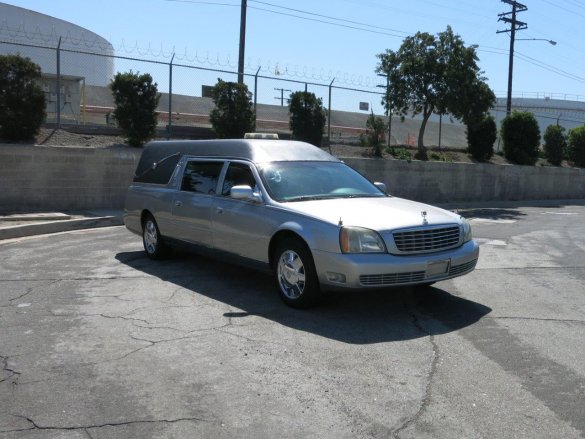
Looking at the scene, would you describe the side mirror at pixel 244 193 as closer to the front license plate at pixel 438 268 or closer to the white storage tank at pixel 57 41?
the front license plate at pixel 438 268

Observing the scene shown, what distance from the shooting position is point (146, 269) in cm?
864

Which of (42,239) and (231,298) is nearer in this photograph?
(231,298)

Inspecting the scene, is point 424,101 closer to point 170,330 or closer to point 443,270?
point 443,270

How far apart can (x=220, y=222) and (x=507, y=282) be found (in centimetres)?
391

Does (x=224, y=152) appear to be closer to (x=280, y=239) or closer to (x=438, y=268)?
(x=280, y=239)

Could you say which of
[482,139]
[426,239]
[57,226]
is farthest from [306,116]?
[426,239]

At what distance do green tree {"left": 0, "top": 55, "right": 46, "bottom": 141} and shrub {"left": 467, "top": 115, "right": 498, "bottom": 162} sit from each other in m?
18.1

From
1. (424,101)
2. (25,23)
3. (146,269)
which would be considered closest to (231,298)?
(146,269)

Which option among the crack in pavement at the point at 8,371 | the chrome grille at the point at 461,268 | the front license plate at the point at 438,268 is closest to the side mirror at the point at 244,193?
the front license plate at the point at 438,268

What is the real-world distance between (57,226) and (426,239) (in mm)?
8772

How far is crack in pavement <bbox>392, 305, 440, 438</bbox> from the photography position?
3865 millimetres

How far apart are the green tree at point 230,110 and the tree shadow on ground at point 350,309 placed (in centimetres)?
1072

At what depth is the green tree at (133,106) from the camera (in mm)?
16562

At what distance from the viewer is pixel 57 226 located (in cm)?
1248
